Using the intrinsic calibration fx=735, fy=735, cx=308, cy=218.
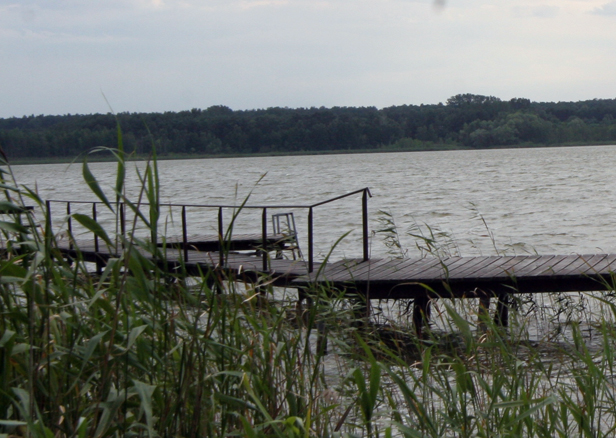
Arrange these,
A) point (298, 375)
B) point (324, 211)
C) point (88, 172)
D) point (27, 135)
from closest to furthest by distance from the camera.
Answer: point (88, 172) < point (298, 375) < point (324, 211) < point (27, 135)

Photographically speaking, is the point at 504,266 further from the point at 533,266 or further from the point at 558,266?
the point at 558,266

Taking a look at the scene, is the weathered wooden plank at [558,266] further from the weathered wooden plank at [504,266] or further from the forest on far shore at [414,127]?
the forest on far shore at [414,127]

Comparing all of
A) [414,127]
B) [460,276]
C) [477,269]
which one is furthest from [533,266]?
[414,127]

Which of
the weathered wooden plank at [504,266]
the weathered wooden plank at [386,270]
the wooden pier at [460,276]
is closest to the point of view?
the wooden pier at [460,276]

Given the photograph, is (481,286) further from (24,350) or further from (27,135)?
(27,135)

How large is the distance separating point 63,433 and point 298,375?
1040 millimetres

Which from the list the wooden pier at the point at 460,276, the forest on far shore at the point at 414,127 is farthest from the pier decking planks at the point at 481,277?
the forest on far shore at the point at 414,127

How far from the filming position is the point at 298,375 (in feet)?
10.5

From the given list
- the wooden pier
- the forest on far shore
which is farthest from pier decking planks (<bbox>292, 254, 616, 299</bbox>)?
the forest on far shore

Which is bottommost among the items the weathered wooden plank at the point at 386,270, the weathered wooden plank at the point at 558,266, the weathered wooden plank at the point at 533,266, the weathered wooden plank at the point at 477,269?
the weathered wooden plank at the point at 386,270

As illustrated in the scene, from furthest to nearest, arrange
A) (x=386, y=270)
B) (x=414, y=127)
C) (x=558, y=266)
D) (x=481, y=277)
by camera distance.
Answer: (x=414, y=127) → (x=386, y=270) → (x=558, y=266) → (x=481, y=277)

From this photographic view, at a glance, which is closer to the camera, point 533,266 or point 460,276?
→ point 460,276

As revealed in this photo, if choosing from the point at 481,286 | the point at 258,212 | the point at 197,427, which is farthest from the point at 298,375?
the point at 258,212

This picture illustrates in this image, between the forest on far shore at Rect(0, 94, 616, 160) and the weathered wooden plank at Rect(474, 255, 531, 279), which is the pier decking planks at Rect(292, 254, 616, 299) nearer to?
the weathered wooden plank at Rect(474, 255, 531, 279)
